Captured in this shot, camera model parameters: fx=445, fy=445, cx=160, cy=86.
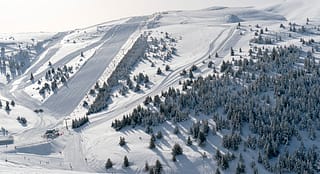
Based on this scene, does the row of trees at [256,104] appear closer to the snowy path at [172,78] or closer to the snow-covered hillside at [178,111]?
the snow-covered hillside at [178,111]

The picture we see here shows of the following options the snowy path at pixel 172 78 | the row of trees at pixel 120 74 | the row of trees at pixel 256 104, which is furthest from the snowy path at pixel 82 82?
the row of trees at pixel 256 104

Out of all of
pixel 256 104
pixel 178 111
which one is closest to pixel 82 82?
pixel 178 111

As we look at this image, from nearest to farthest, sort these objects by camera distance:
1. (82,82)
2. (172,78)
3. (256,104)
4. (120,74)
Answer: (256,104) < (172,78) < (120,74) < (82,82)

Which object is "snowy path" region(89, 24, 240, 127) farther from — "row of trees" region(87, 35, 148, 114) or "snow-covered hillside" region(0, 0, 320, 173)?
"row of trees" region(87, 35, 148, 114)

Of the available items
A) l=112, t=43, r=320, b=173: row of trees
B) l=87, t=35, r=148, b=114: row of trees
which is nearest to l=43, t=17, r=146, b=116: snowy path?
l=87, t=35, r=148, b=114: row of trees

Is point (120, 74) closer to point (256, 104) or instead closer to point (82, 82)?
point (82, 82)

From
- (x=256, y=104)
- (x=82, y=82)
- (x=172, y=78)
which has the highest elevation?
(x=172, y=78)
